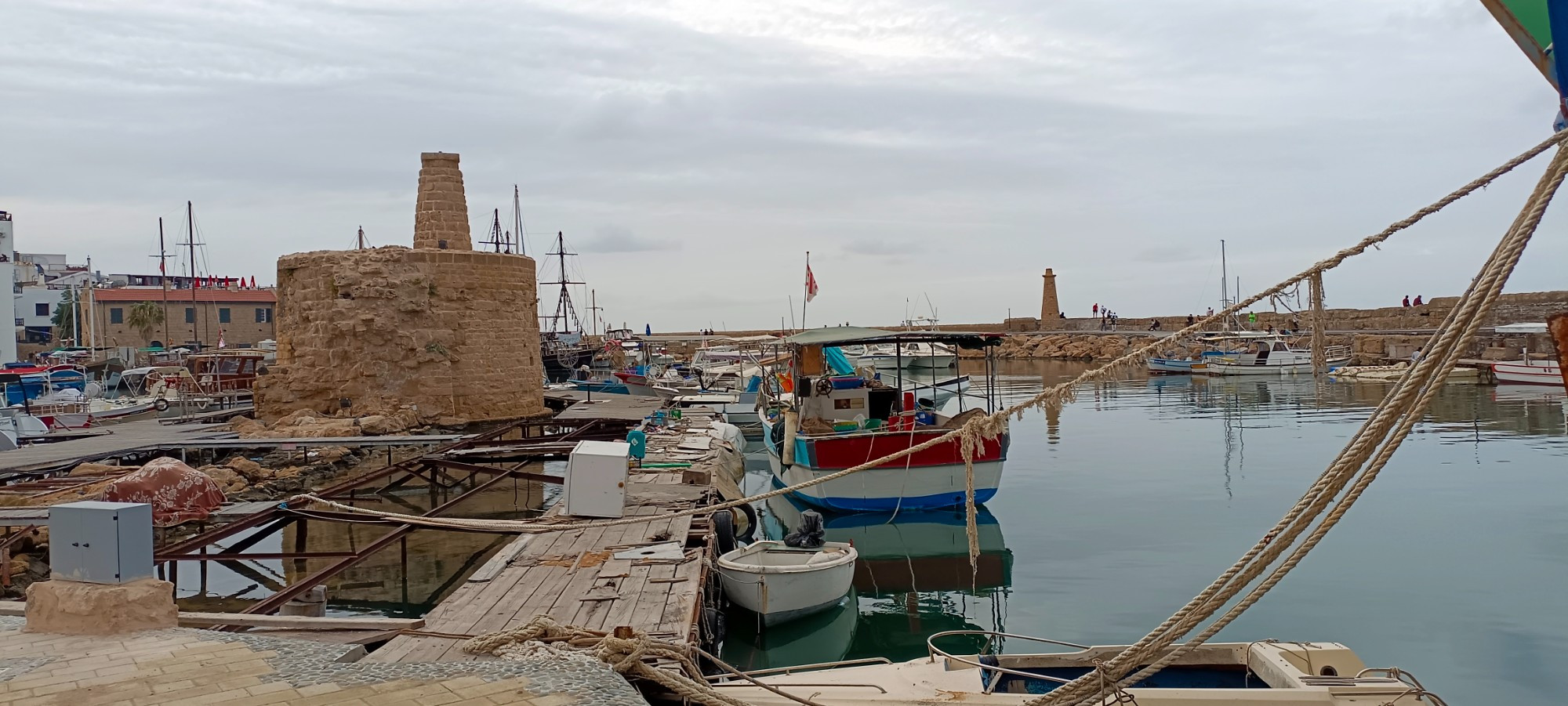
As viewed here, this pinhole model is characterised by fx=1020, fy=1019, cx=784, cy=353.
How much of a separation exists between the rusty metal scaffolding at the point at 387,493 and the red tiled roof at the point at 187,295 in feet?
147

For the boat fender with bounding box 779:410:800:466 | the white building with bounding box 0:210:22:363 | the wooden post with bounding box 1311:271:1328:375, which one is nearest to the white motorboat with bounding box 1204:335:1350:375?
the boat fender with bounding box 779:410:800:466

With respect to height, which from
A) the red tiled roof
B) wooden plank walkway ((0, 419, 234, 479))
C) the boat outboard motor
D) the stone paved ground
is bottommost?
the boat outboard motor

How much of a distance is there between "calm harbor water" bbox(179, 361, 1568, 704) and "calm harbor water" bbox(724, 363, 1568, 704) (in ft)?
0.13

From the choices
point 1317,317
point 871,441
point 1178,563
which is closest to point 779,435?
point 871,441

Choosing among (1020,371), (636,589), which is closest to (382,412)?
(636,589)

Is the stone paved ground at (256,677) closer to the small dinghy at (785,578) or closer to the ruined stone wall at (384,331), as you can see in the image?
the small dinghy at (785,578)

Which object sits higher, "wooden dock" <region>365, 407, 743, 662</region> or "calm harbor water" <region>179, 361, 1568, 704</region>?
"wooden dock" <region>365, 407, 743, 662</region>

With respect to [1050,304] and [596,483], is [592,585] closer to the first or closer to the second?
[596,483]

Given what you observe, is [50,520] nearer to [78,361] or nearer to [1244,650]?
[1244,650]

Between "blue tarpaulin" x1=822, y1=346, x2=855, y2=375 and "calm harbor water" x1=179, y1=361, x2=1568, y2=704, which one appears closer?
"calm harbor water" x1=179, y1=361, x2=1568, y2=704

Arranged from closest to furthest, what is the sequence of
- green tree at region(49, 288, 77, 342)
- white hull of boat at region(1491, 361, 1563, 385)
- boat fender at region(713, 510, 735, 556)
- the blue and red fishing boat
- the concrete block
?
the concrete block, boat fender at region(713, 510, 735, 556), the blue and red fishing boat, white hull of boat at region(1491, 361, 1563, 385), green tree at region(49, 288, 77, 342)

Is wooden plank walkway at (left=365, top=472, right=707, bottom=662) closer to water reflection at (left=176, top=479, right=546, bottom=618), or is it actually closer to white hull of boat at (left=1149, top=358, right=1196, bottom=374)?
water reflection at (left=176, top=479, right=546, bottom=618)

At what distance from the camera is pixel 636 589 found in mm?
8117

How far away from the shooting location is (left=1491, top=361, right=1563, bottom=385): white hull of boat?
3559cm
